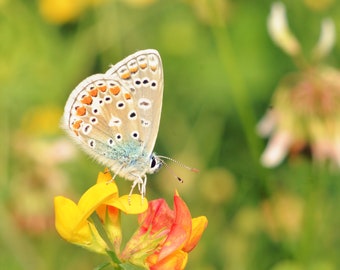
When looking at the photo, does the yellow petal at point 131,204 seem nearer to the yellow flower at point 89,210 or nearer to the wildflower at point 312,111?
the yellow flower at point 89,210

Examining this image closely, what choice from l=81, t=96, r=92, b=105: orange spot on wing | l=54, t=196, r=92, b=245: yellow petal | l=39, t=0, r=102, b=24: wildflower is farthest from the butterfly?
l=39, t=0, r=102, b=24: wildflower

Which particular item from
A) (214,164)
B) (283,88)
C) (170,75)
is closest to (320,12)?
(170,75)

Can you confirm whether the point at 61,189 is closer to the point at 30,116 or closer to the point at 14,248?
the point at 14,248

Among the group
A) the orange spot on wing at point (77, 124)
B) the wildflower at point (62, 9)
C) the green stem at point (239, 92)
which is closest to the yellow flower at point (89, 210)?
the orange spot on wing at point (77, 124)

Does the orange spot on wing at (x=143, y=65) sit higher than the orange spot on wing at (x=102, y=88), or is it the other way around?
the orange spot on wing at (x=143, y=65)

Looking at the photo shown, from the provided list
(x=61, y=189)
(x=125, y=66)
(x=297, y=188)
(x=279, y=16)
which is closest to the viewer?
(x=125, y=66)

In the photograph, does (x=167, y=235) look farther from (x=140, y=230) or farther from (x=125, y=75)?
(x=125, y=75)
